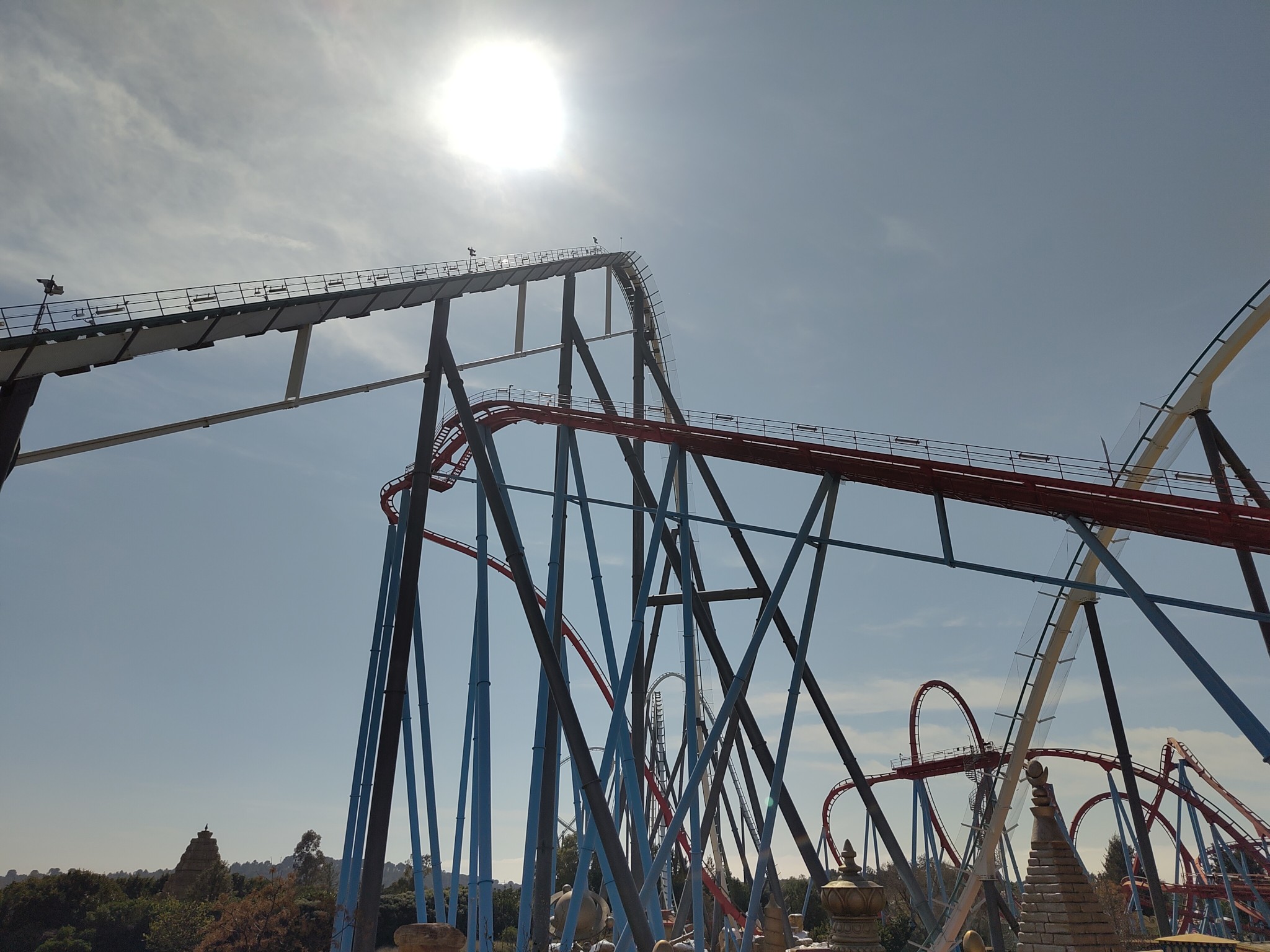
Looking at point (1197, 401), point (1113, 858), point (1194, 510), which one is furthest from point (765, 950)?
point (1113, 858)

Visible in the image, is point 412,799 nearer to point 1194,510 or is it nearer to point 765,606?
point 765,606

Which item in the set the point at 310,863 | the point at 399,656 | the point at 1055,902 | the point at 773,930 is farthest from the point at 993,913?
→ the point at 310,863

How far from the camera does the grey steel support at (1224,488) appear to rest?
1100cm

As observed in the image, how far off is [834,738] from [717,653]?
239 centimetres

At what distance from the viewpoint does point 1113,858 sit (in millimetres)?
57125

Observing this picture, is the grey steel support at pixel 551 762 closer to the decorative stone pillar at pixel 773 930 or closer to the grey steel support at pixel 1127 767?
the decorative stone pillar at pixel 773 930

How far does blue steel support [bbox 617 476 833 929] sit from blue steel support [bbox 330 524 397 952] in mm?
5116

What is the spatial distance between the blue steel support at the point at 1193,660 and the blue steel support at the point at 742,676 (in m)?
3.41

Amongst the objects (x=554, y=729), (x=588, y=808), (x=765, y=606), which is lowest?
(x=588, y=808)

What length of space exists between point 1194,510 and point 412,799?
43.1 ft

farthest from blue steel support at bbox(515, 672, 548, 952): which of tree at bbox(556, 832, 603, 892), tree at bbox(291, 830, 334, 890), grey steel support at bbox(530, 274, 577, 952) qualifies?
tree at bbox(291, 830, 334, 890)

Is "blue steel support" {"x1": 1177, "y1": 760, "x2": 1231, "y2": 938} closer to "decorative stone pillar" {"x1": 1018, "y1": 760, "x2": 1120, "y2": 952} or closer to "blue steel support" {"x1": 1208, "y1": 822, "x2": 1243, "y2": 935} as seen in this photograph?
"blue steel support" {"x1": 1208, "y1": 822, "x2": 1243, "y2": 935}

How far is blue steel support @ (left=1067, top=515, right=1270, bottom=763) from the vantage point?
26.3 ft

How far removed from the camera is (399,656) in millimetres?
11453
